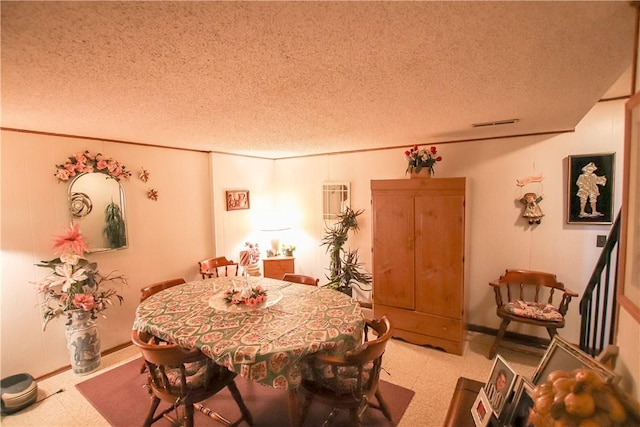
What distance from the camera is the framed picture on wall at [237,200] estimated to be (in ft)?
13.7

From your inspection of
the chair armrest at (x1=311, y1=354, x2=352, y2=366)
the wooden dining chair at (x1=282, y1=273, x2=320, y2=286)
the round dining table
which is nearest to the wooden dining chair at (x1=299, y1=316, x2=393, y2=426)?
the chair armrest at (x1=311, y1=354, x2=352, y2=366)

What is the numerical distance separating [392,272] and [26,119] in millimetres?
3574

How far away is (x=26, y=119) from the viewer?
214 centimetres

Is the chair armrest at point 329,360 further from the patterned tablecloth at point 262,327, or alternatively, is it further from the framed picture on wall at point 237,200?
the framed picture on wall at point 237,200

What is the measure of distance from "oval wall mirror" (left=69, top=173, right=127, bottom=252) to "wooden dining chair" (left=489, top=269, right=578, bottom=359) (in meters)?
4.08

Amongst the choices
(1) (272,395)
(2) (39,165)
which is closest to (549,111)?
(1) (272,395)

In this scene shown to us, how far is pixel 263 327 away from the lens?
6.40ft

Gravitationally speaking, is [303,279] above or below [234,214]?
below

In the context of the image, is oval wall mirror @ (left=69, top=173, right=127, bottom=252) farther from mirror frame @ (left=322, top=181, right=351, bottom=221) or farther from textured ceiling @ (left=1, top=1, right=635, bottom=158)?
mirror frame @ (left=322, top=181, right=351, bottom=221)

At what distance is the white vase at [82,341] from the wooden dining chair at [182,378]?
1144 mm

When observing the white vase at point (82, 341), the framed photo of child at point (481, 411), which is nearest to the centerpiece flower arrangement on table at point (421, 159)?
the framed photo of child at point (481, 411)

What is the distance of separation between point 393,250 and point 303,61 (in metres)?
2.44

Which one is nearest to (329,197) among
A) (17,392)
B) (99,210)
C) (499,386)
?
(99,210)

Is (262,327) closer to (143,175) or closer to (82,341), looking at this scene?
(82,341)
